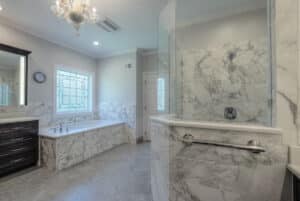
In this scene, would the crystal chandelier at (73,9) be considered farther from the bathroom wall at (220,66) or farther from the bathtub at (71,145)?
the bathtub at (71,145)

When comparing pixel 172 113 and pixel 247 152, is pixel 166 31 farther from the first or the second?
pixel 247 152

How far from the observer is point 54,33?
349 centimetres

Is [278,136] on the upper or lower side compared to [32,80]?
lower

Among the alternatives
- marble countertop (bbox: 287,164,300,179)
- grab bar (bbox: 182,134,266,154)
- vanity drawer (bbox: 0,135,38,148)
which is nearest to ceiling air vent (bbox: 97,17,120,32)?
vanity drawer (bbox: 0,135,38,148)

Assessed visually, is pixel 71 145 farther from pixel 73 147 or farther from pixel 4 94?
pixel 4 94

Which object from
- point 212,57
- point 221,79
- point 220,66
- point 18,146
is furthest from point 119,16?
point 18,146

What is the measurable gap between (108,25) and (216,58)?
2.11 m

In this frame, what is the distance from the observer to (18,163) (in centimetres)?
273

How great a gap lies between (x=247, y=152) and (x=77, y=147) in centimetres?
298

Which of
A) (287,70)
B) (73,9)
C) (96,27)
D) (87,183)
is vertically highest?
(96,27)

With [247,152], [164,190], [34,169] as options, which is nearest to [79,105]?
[34,169]

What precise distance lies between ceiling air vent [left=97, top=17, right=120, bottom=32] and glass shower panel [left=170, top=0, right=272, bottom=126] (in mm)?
1046

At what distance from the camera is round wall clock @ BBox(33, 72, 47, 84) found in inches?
136

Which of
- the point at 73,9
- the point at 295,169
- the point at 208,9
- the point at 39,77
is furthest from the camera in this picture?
the point at 39,77
